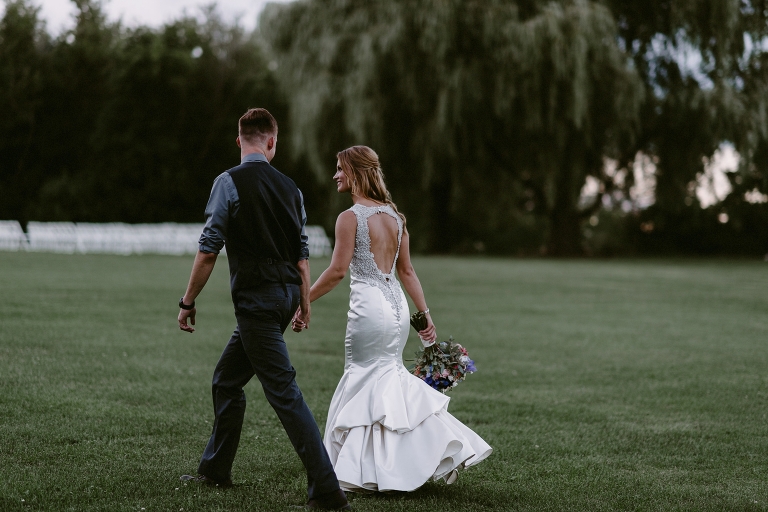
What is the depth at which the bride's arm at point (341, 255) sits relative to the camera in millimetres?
4426

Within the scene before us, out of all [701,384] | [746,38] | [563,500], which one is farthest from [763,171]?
[563,500]

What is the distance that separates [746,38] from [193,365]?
21704 millimetres

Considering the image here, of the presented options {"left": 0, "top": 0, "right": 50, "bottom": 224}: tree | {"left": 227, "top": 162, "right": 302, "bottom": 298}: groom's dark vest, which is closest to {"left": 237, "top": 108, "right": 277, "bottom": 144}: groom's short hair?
{"left": 227, "top": 162, "right": 302, "bottom": 298}: groom's dark vest

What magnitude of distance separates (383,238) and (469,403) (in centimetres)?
285

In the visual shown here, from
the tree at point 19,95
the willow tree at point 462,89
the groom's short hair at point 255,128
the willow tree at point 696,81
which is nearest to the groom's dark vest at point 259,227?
the groom's short hair at point 255,128

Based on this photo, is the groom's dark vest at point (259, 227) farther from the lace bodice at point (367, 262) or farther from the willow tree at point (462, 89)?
the willow tree at point (462, 89)

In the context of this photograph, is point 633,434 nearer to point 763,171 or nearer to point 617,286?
point 617,286

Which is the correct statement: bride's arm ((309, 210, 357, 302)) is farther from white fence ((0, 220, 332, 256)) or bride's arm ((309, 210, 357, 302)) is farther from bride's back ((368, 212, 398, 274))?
white fence ((0, 220, 332, 256))

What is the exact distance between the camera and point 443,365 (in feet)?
15.3

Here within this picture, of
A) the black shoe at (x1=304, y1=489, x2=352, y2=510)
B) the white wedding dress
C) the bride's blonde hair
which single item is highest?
the bride's blonde hair

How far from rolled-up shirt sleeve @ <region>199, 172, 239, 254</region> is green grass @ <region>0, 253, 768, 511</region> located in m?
1.26

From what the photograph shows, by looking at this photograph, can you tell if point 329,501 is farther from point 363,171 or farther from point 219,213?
point 363,171

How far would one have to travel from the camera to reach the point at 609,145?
80.7ft

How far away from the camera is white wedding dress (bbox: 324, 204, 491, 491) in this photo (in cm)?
424
